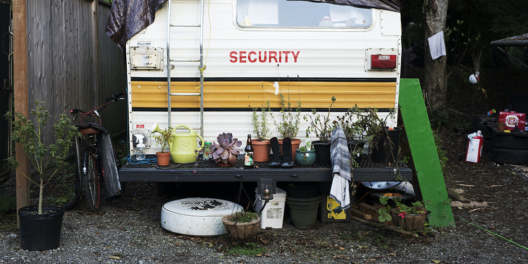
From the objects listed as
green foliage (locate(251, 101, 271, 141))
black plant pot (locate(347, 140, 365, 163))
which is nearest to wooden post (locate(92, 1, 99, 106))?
green foliage (locate(251, 101, 271, 141))

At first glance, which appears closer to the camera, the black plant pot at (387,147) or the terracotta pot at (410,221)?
the terracotta pot at (410,221)

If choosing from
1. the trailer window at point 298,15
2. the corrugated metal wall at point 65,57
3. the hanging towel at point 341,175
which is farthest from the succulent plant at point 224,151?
the corrugated metal wall at point 65,57

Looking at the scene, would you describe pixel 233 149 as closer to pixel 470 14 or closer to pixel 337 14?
pixel 337 14

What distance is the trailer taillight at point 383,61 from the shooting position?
4.39 m

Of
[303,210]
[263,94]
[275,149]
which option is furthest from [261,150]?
[303,210]

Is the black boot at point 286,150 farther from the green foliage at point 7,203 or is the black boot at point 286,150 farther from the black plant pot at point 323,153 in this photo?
the green foliage at point 7,203

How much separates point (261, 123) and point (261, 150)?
274 millimetres

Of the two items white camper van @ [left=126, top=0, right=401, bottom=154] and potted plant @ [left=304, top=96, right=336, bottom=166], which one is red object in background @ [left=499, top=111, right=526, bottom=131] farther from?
potted plant @ [left=304, top=96, right=336, bottom=166]

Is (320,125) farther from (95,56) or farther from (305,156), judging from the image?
(95,56)

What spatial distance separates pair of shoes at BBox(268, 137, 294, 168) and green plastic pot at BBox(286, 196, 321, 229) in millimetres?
488

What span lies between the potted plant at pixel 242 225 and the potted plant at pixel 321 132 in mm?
847

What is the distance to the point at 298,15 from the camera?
14.6 feet

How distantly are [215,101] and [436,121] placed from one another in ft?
20.4

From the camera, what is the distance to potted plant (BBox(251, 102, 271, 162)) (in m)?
4.38
